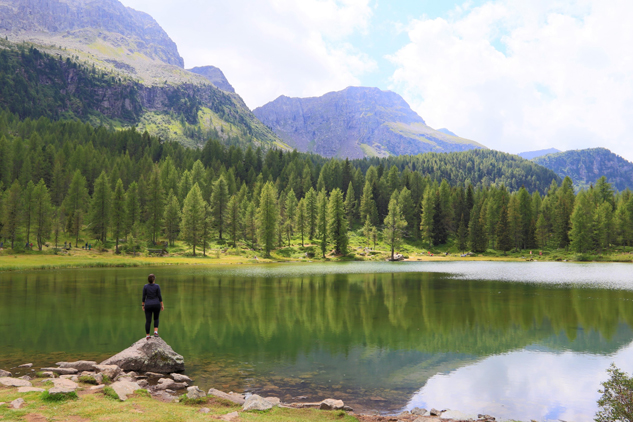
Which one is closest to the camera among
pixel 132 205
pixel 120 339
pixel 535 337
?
pixel 120 339

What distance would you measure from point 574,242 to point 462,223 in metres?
31.3

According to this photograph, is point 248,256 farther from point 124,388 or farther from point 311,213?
point 124,388

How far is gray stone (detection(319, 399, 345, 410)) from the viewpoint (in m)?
→ 12.8

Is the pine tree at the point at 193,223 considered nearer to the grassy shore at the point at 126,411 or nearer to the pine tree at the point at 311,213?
the pine tree at the point at 311,213

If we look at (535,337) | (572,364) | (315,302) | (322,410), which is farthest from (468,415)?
(315,302)

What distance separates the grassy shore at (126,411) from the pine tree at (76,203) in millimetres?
94572

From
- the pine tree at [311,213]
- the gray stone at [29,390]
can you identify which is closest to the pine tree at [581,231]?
the pine tree at [311,213]

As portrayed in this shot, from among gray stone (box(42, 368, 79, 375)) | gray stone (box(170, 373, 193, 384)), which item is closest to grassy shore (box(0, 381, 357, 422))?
gray stone (box(170, 373, 193, 384))

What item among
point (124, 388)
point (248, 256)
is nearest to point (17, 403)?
point (124, 388)

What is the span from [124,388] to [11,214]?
296 ft

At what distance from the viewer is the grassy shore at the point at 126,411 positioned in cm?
1012

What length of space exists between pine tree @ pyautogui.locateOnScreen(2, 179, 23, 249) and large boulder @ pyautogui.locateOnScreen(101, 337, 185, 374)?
8420 cm

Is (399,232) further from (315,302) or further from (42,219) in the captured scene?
(42,219)

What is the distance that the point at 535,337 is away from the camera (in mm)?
24172
